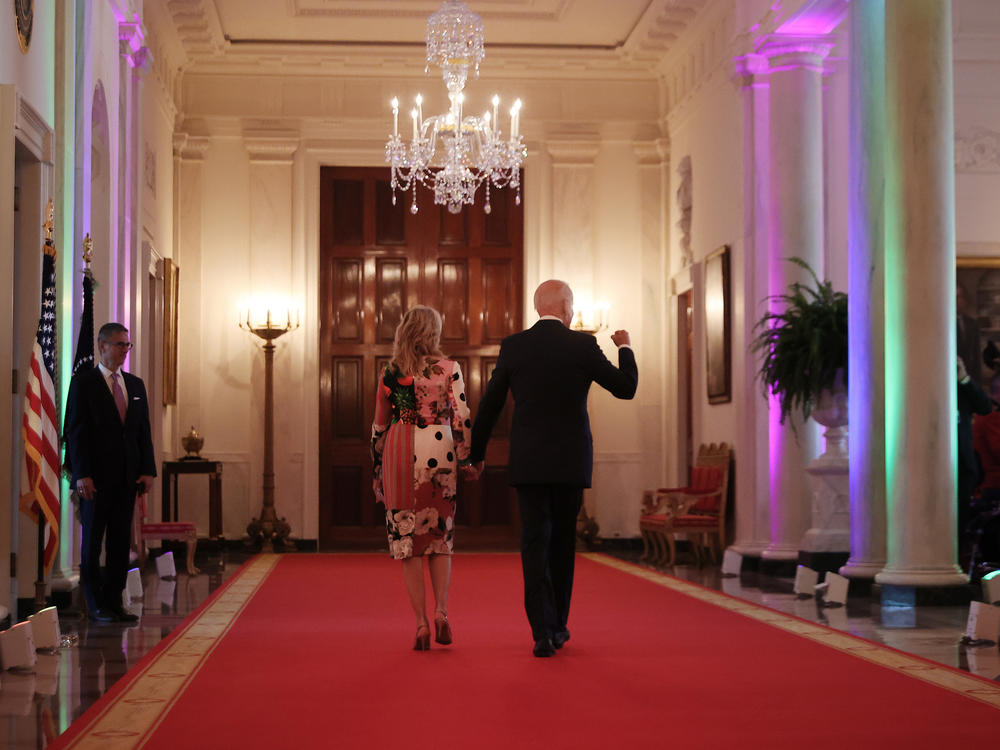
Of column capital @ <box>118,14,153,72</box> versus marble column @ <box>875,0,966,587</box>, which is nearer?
marble column @ <box>875,0,966,587</box>

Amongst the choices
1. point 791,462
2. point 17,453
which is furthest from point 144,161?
point 791,462

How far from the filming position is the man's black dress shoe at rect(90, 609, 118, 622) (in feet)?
24.8

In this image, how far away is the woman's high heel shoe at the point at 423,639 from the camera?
621 cm

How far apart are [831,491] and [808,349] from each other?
118 centimetres

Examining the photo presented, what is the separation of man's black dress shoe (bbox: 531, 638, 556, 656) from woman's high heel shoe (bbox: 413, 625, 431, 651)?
536 mm

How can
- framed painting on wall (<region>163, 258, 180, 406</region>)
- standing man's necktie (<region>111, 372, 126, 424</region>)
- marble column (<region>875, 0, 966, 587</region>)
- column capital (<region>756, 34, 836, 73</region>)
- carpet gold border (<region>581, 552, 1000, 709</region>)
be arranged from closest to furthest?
carpet gold border (<region>581, 552, 1000, 709</region>), standing man's necktie (<region>111, 372, 126, 424</region>), marble column (<region>875, 0, 966, 587</region>), column capital (<region>756, 34, 836, 73</region>), framed painting on wall (<region>163, 258, 180, 406</region>)

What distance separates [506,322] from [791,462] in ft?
15.2

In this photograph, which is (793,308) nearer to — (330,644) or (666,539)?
(666,539)

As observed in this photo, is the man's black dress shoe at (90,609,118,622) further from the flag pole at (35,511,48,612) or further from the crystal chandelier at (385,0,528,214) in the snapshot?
the crystal chandelier at (385,0,528,214)

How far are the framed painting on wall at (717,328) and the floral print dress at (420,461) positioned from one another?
22.4 feet

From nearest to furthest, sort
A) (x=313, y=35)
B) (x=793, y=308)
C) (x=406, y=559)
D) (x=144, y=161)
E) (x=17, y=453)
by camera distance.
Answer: (x=406, y=559)
(x=17, y=453)
(x=793, y=308)
(x=144, y=161)
(x=313, y=35)

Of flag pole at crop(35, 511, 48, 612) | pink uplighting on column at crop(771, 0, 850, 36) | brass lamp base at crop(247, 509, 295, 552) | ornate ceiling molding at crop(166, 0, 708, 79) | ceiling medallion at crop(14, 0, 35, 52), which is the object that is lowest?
brass lamp base at crop(247, 509, 295, 552)

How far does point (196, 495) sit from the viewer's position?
14.5 meters

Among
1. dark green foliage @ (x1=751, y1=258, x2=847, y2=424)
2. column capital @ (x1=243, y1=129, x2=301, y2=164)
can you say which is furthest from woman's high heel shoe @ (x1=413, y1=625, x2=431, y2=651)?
column capital @ (x1=243, y1=129, x2=301, y2=164)
